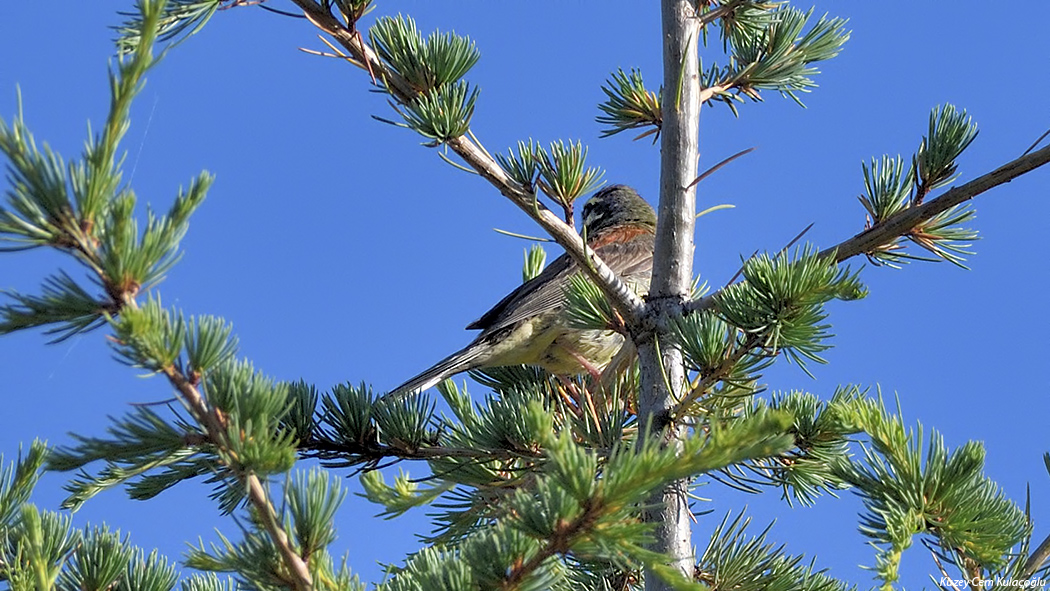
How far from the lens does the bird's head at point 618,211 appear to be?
21.7 feet

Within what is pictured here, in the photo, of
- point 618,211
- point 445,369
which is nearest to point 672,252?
point 445,369

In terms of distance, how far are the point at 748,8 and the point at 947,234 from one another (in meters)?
1.01

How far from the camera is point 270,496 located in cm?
181

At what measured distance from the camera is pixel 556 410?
4016mm

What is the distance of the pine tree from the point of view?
1.61 meters

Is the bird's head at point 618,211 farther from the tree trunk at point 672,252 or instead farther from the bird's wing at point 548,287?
the tree trunk at point 672,252

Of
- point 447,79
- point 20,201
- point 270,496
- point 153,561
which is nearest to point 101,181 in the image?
point 20,201

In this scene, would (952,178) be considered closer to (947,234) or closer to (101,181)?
(947,234)

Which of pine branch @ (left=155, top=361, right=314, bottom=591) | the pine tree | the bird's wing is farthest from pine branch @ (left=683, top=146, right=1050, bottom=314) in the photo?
the bird's wing

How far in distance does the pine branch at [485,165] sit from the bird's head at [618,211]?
352cm

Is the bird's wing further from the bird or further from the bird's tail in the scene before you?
the bird's tail

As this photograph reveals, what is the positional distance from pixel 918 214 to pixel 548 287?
243cm

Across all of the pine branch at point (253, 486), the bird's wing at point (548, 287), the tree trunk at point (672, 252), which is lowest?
the pine branch at point (253, 486)

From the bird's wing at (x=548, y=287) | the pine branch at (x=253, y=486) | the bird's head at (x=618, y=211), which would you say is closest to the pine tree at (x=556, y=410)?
the pine branch at (x=253, y=486)
